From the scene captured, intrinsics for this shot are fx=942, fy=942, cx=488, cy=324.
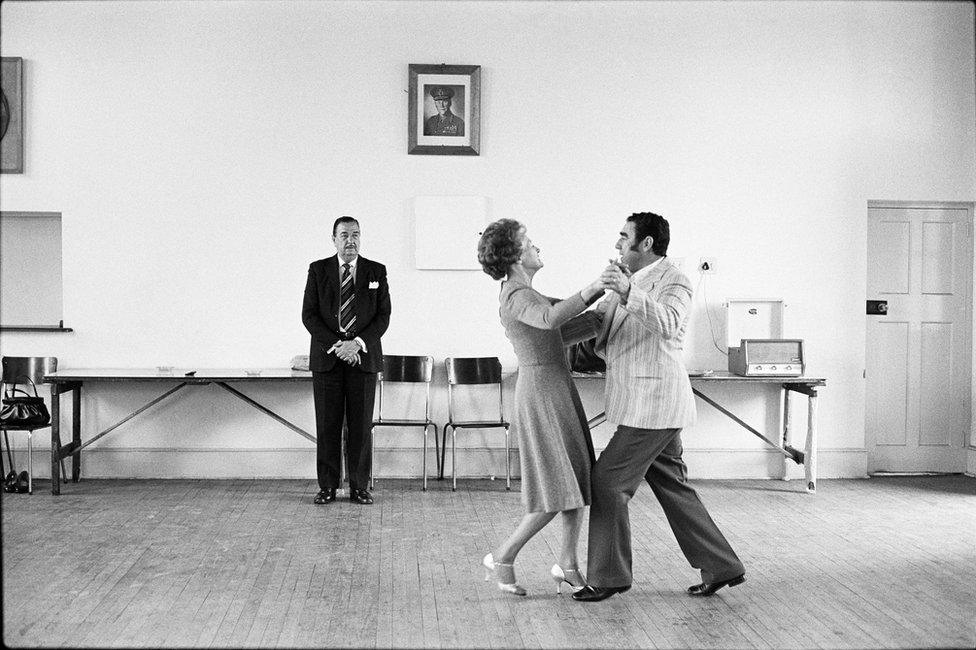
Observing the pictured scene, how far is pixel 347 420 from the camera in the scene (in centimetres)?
597

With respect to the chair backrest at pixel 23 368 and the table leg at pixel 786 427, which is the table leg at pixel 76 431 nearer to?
the chair backrest at pixel 23 368

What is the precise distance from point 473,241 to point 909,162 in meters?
3.33

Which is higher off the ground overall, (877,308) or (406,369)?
(877,308)

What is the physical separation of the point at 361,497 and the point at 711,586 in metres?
2.62

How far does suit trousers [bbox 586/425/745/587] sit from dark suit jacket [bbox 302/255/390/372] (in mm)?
2469

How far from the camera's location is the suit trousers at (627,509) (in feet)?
12.3

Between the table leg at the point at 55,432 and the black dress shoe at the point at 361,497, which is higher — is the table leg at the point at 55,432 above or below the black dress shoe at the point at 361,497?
above

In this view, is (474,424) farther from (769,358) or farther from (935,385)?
(935,385)

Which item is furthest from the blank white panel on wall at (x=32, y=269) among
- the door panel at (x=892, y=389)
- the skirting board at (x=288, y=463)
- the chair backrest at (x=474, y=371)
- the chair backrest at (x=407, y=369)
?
the door panel at (x=892, y=389)

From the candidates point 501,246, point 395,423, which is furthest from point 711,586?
point 395,423

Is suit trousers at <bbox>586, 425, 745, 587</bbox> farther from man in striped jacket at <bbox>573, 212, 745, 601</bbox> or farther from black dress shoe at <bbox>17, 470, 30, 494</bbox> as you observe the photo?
black dress shoe at <bbox>17, 470, 30, 494</bbox>

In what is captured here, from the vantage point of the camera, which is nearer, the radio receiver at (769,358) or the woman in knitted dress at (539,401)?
the woman in knitted dress at (539,401)

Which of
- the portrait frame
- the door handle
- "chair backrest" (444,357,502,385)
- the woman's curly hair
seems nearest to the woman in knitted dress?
the woman's curly hair

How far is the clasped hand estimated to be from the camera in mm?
5801
